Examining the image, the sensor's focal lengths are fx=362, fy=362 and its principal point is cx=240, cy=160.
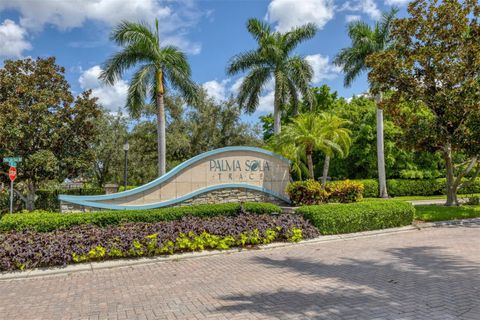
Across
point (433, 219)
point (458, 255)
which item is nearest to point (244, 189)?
point (433, 219)

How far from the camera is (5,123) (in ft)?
51.2

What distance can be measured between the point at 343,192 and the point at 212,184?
675cm

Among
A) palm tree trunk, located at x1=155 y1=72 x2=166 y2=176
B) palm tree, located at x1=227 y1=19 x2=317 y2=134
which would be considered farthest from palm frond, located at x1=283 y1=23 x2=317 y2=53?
palm tree trunk, located at x1=155 y1=72 x2=166 y2=176

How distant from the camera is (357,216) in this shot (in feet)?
37.6

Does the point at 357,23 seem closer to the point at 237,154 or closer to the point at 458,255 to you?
the point at 237,154

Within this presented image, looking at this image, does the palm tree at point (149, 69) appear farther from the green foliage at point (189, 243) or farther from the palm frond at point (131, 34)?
the green foliage at point (189, 243)

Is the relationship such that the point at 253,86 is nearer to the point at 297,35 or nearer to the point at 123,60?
the point at 297,35

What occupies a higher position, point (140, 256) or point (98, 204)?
point (98, 204)

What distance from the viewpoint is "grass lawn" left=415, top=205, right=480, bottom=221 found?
1378 centimetres

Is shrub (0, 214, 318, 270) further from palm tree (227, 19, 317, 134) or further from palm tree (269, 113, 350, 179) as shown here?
palm tree (227, 19, 317, 134)

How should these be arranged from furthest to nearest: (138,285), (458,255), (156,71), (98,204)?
1. (156,71)
2. (98,204)
3. (458,255)
4. (138,285)

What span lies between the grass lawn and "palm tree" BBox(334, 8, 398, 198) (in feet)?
28.2

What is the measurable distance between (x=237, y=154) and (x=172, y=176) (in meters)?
3.02

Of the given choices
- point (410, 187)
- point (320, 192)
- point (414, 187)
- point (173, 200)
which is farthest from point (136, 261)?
point (414, 187)
